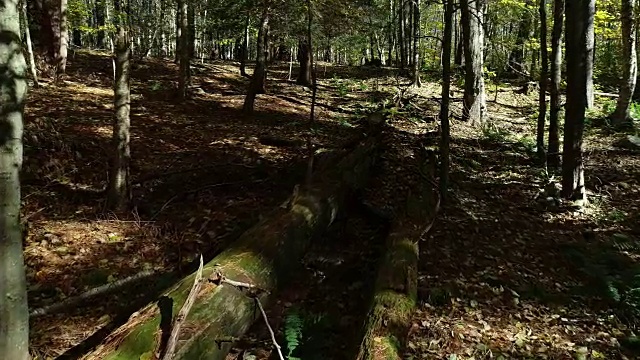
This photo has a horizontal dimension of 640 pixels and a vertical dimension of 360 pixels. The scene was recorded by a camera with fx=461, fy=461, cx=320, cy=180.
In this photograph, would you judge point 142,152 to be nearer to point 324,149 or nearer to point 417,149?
point 324,149

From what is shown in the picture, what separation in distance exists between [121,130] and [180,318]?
12.5ft

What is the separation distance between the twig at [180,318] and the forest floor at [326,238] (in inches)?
33.9

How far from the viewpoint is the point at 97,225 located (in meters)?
6.09

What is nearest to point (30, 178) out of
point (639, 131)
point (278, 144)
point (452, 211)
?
point (278, 144)

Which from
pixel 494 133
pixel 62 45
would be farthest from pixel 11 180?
pixel 62 45

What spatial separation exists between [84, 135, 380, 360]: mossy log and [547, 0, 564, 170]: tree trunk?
5769 millimetres

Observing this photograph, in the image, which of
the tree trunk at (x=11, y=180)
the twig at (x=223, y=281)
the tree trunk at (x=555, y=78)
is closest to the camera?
the tree trunk at (x=11, y=180)

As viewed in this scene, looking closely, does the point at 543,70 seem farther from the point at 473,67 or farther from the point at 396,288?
the point at 396,288

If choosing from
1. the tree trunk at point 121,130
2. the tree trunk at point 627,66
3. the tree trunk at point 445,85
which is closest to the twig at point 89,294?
the tree trunk at point 121,130

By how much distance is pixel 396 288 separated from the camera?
483 cm

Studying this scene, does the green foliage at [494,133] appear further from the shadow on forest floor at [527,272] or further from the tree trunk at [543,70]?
the shadow on forest floor at [527,272]

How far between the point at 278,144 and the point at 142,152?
2.91 meters

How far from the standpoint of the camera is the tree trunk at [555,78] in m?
9.02

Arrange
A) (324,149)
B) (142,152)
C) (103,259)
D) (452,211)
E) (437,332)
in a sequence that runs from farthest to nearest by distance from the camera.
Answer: (324,149)
(142,152)
(452,211)
(103,259)
(437,332)
